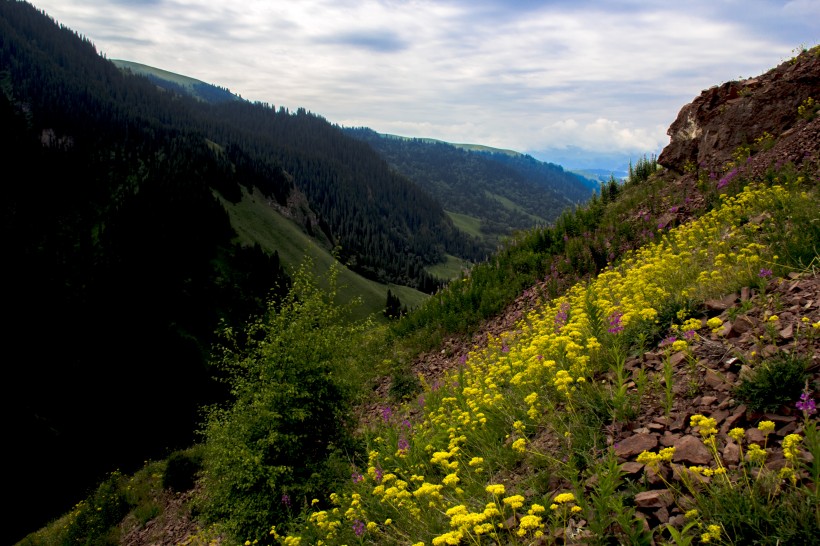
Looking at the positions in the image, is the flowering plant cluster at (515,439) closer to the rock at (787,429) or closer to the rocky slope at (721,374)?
the rocky slope at (721,374)

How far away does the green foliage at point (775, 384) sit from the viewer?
A: 3877 millimetres

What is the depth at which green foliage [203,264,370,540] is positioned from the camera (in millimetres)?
9086

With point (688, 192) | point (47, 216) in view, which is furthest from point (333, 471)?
point (47, 216)

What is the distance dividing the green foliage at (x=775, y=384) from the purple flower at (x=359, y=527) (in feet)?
15.0

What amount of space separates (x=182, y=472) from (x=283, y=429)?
33.9 ft

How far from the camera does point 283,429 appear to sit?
9930mm

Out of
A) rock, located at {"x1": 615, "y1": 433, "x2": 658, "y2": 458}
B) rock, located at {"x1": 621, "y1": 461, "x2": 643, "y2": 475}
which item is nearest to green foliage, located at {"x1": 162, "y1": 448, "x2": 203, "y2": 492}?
rock, located at {"x1": 615, "y1": 433, "x2": 658, "y2": 458}

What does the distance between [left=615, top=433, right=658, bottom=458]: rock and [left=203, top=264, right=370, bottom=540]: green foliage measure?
6507 mm

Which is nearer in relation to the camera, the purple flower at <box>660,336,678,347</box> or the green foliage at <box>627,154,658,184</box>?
the purple flower at <box>660,336,678,347</box>

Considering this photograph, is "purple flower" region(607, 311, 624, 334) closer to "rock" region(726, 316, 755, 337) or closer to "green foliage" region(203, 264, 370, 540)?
"rock" region(726, 316, 755, 337)

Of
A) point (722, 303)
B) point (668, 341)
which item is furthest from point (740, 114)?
point (668, 341)

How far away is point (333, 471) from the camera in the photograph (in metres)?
9.18

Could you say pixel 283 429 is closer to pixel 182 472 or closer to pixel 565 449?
pixel 565 449

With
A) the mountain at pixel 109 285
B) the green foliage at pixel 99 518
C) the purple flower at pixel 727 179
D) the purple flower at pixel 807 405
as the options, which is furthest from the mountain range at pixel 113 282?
the purple flower at pixel 807 405
